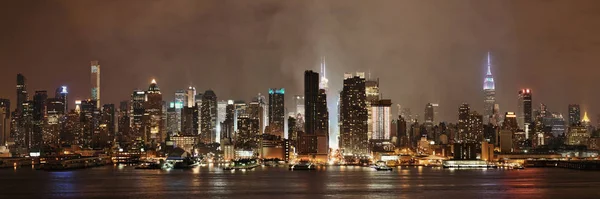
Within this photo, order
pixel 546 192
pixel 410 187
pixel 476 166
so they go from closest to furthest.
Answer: pixel 546 192
pixel 410 187
pixel 476 166

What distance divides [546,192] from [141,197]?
4274 centimetres

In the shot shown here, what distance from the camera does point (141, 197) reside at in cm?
7738

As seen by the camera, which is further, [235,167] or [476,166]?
[476,166]

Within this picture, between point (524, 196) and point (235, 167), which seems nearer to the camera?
point (524, 196)

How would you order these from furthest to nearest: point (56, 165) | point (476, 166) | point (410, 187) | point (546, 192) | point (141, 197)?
point (476, 166)
point (56, 165)
point (410, 187)
point (546, 192)
point (141, 197)

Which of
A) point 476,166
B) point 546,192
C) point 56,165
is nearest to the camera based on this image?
point 546,192

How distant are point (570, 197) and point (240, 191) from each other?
33908mm

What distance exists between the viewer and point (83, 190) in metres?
88.9

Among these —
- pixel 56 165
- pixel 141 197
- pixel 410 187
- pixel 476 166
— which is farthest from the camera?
pixel 476 166

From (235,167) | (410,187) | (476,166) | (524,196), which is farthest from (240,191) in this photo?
(476,166)

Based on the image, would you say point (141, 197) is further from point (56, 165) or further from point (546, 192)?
point (56, 165)

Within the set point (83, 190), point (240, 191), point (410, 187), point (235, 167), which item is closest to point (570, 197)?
point (410, 187)

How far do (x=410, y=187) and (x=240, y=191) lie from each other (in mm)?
21183

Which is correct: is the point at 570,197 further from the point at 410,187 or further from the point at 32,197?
the point at 32,197
